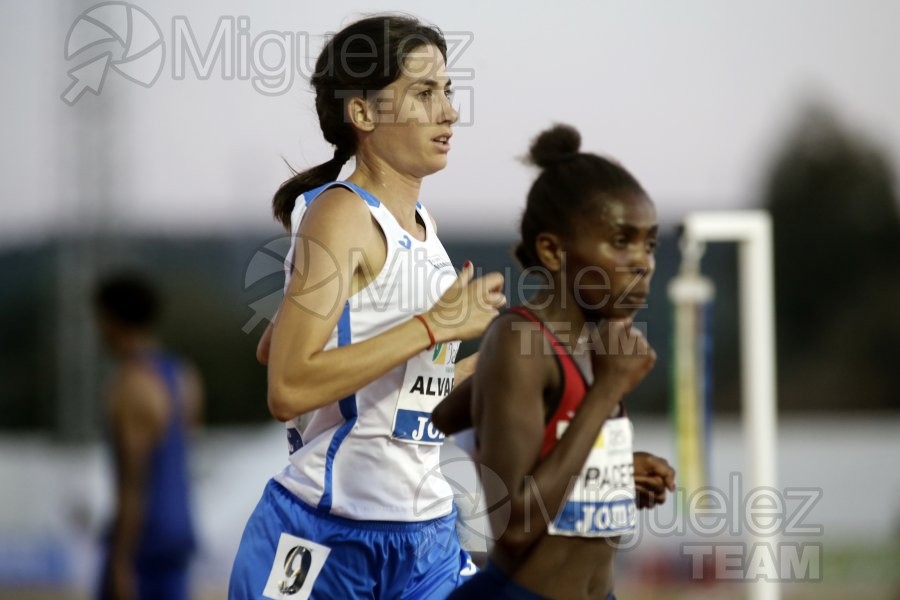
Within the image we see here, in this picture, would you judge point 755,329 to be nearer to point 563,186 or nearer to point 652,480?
point 652,480

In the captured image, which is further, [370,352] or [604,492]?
[370,352]

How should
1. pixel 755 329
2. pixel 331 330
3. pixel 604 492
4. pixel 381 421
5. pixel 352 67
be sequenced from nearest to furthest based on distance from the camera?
pixel 604 492, pixel 331 330, pixel 381 421, pixel 352 67, pixel 755 329

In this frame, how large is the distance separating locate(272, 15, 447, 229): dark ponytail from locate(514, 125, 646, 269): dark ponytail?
47cm

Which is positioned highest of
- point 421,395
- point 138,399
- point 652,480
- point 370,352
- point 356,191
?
point 356,191

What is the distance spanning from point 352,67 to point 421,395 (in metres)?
0.73

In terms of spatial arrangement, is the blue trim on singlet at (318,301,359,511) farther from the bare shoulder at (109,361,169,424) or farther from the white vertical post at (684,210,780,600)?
the bare shoulder at (109,361,169,424)

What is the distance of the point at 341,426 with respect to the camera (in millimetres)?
2568

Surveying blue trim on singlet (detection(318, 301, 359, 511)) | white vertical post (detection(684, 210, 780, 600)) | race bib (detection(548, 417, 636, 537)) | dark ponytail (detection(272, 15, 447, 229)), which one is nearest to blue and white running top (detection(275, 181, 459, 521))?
blue trim on singlet (detection(318, 301, 359, 511))

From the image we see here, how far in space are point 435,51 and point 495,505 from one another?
3.59 feet

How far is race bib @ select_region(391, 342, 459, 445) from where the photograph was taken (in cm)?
257

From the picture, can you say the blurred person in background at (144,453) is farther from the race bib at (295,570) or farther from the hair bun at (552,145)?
the hair bun at (552,145)

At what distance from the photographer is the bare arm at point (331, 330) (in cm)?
238

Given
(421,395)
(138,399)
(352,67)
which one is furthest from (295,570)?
(138,399)

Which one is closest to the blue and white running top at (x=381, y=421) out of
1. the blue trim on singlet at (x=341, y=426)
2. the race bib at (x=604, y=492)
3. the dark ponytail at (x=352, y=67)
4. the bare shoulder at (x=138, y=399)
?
the blue trim on singlet at (x=341, y=426)
